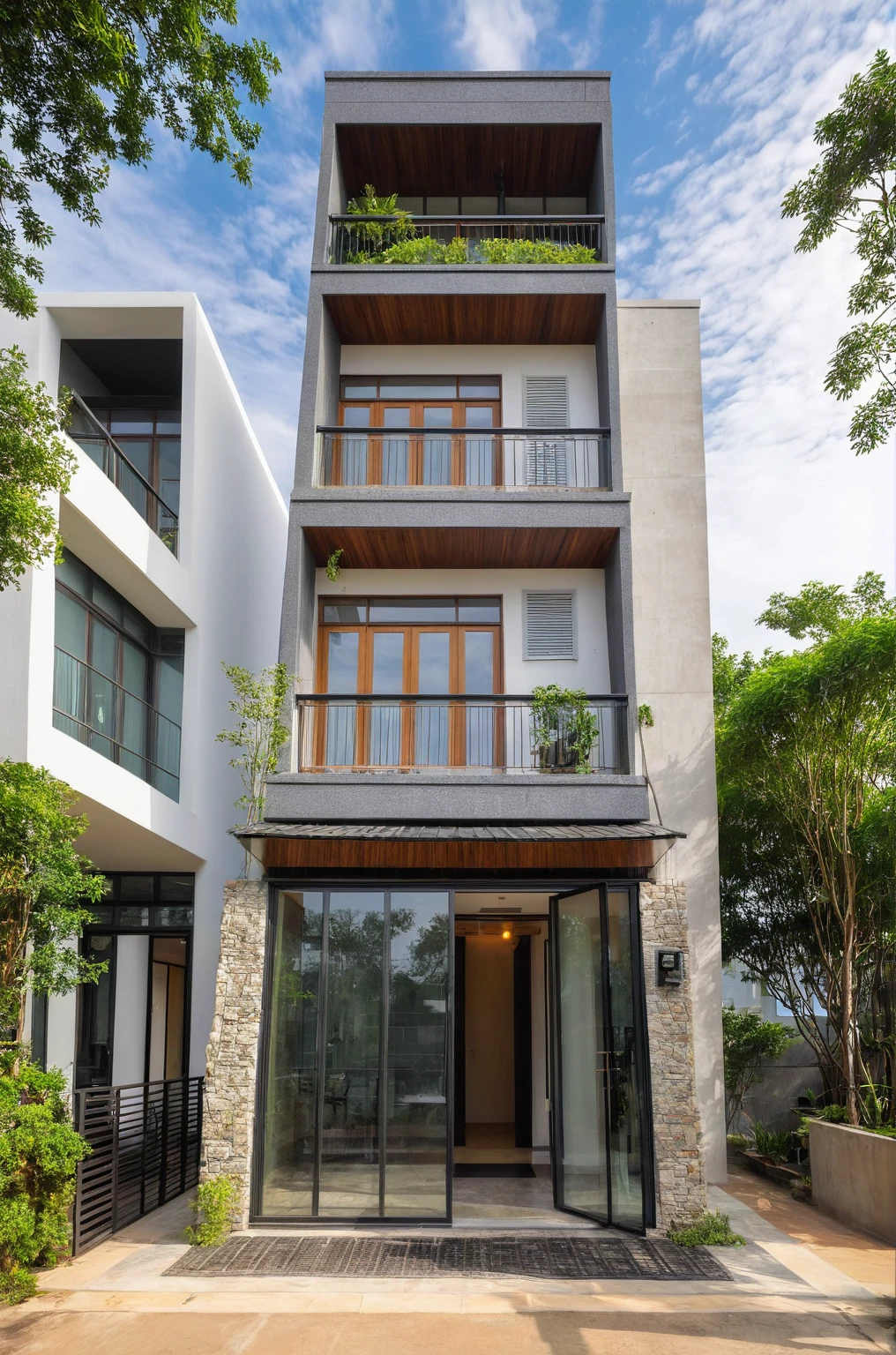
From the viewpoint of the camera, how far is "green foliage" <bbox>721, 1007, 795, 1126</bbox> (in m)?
12.3

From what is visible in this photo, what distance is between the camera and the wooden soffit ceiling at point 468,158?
1263 centimetres

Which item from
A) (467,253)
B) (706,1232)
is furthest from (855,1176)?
(467,253)

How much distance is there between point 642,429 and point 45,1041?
984cm

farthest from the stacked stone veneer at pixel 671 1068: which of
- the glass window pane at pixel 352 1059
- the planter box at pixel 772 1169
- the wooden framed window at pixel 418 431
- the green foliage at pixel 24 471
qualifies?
the green foliage at pixel 24 471

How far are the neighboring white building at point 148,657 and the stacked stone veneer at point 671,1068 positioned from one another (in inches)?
196

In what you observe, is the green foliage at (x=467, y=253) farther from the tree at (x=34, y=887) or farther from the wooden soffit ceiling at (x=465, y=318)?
the tree at (x=34, y=887)

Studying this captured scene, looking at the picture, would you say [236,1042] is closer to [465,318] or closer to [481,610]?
[481,610]

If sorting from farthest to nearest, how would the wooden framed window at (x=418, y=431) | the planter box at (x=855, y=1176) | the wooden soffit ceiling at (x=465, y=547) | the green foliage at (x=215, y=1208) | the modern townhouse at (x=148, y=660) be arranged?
the wooden framed window at (x=418, y=431) < the wooden soffit ceiling at (x=465, y=547) < the modern townhouse at (x=148, y=660) < the planter box at (x=855, y=1176) < the green foliage at (x=215, y=1208)

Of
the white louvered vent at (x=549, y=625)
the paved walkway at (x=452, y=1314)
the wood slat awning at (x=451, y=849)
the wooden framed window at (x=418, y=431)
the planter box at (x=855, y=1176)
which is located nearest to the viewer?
the paved walkway at (x=452, y=1314)

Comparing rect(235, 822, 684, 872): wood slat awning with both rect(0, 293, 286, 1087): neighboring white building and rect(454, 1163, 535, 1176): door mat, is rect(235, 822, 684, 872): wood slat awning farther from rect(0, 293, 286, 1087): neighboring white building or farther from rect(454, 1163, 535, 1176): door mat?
rect(454, 1163, 535, 1176): door mat

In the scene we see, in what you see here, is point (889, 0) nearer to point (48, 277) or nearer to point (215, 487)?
point (48, 277)

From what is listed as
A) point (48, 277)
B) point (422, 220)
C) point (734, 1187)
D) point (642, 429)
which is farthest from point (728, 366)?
point (734, 1187)

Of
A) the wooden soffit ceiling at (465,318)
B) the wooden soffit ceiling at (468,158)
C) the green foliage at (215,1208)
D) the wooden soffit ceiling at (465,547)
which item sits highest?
the wooden soffit ceiling at (468,158)

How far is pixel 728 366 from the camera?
12.5 metres
